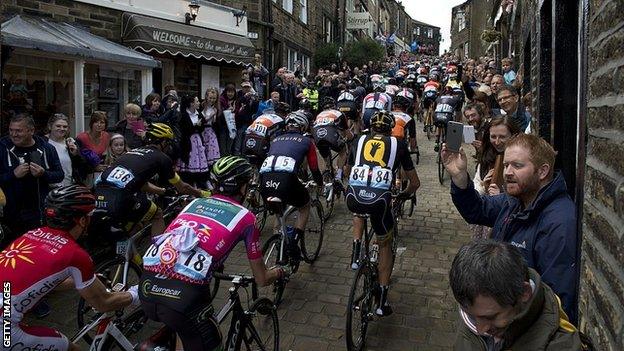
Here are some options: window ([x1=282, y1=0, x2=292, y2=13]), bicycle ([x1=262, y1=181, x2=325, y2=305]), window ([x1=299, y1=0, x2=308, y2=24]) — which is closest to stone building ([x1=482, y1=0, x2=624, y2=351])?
bicycle ([x1=262, y1=181, x2=325, y2=305])

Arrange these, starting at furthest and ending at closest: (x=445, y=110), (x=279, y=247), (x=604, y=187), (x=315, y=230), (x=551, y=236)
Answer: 1. (x=445, y=110)
2. (x=315, y=230)
3. (x=279, y=247)
4. (x=551, y=236)
5. (x=604, y=187)

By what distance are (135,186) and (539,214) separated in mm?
3629

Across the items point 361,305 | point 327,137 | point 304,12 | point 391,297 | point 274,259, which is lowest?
A: point 391,297

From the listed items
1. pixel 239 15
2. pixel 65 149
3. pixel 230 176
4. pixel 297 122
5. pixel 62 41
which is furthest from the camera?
pixel 239 15

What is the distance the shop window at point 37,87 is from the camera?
26.8ft

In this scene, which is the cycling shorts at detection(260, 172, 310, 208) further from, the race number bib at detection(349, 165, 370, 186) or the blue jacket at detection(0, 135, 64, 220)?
the blue jacket at detection(0, 135, 64, 220)

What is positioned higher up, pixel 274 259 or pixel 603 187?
→ pixel 603 187

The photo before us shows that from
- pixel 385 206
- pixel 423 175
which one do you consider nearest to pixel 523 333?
pixel 385 206

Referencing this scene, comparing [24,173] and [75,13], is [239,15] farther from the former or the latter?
[24,173]

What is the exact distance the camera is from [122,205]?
470 cm

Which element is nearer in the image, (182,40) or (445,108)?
(445,108)

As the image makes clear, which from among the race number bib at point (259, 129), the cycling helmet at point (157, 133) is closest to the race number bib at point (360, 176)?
the cycling helmet at point (157, 133)

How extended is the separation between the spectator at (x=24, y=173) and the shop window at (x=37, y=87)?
3.32 meters

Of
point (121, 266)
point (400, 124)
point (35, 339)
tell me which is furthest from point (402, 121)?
point (35, 339)
